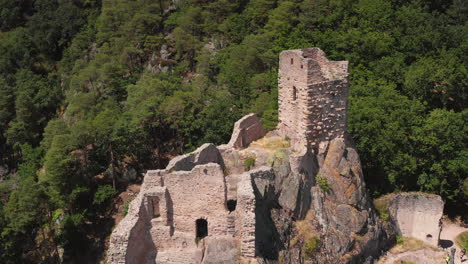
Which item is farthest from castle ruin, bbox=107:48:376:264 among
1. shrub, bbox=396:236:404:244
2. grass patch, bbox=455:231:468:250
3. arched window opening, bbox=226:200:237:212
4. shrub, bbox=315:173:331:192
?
grass patch, bbox=455:231:468:250

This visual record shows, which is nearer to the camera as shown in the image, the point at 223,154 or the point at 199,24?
the point at 223,154

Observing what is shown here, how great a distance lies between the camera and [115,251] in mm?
17562

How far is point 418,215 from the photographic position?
1090 inches

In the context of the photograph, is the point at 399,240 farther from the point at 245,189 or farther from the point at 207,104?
the point at 207,104

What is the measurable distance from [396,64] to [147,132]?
22.7 metres

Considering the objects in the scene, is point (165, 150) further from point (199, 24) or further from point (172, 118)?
point (199, 24)

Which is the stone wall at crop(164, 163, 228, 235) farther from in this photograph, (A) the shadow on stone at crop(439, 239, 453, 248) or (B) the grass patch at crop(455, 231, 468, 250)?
(B) the grass patch at crop(455, 231, 468, 250)

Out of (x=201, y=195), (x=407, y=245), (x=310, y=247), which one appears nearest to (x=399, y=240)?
(x=407, y=245)

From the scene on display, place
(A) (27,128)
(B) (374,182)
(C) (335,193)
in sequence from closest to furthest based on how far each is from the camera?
(C) (335,193)
(B) (374,182)
(A) (27,128)

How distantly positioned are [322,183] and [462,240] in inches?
548

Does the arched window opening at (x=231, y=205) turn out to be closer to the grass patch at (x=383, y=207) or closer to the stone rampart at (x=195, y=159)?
the stone rampart at (x=195, y=159)

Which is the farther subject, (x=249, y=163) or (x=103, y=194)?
(x=103, y=194)

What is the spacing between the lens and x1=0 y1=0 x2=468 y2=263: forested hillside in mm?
33219

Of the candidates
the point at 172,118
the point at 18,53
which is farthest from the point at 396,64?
the point at 18,53
